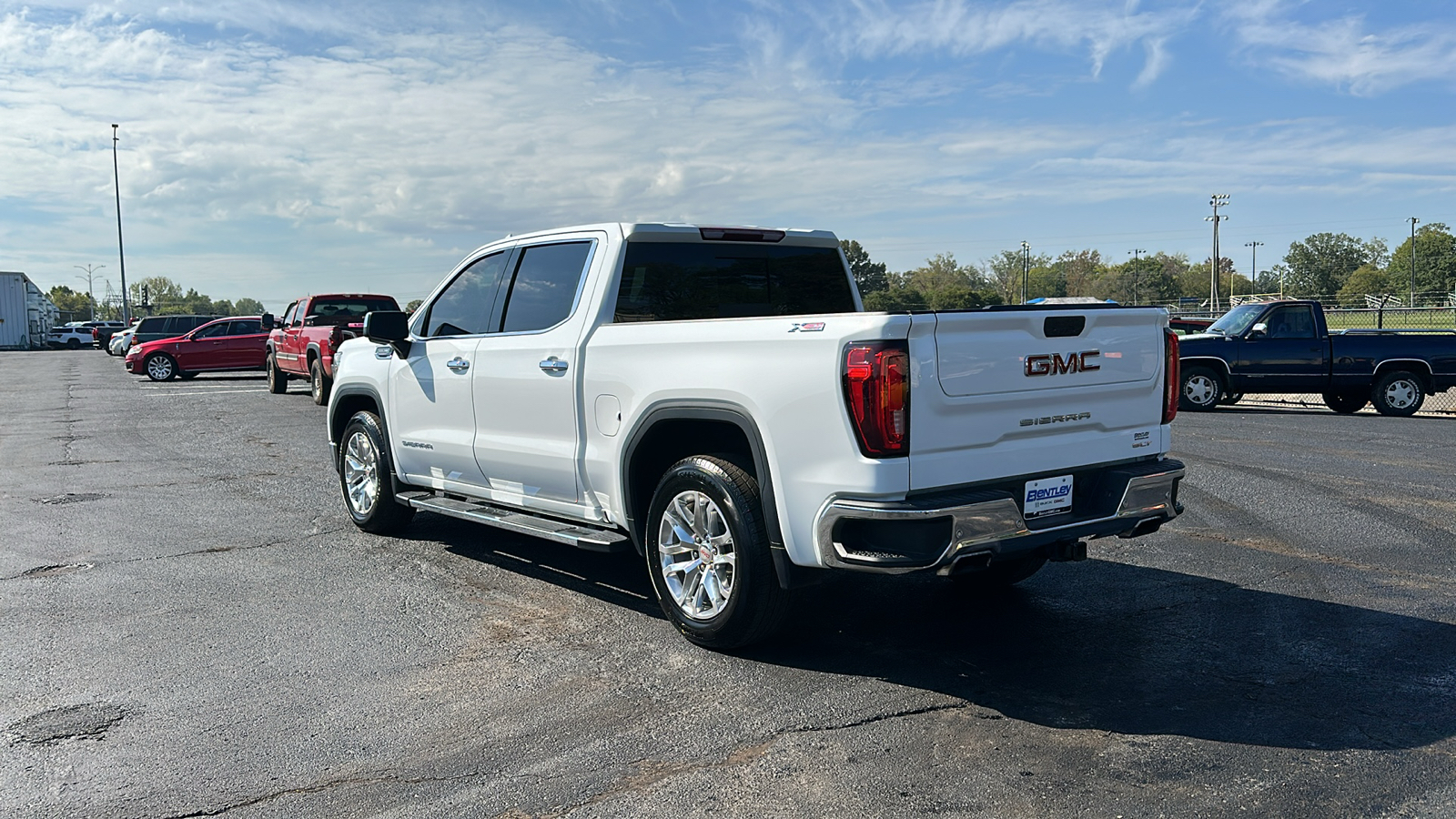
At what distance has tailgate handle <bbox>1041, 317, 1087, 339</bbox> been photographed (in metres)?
4.64

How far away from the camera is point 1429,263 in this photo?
130 metres

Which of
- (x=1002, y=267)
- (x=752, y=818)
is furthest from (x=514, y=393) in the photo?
(x=1002, y=267)

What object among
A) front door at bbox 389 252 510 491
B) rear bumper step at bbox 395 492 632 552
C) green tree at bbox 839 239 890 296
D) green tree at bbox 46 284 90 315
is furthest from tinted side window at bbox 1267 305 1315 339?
green tree at bbox 46 284 90 315

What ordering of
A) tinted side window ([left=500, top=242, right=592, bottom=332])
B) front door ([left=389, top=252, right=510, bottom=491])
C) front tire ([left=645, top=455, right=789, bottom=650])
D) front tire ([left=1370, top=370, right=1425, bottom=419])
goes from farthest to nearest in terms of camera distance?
front tire ([left=1370, top=370, right=1425, bottom=419]), front door ([left=389, top=252, right=510, bottom=491]), tinted side window ([left=500, top=242, right=592, bottom=332]), front tire ([left=645, top=455, right=789, bottom=650])

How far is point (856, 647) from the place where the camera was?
5.08 meters

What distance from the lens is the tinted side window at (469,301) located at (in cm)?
660

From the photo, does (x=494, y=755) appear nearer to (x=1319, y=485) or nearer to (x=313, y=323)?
(x=1319, y=485)

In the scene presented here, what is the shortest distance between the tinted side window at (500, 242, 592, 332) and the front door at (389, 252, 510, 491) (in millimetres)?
259

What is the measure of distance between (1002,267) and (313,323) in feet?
373

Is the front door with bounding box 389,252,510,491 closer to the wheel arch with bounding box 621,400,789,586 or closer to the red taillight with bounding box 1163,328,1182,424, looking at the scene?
the wheel arch with bounding box 621,400,789,586

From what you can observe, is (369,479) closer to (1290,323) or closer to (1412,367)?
(1290,323)

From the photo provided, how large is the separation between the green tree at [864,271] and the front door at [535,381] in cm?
181

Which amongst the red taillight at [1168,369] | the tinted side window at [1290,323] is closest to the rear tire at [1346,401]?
the tinted side window at [1290,323]

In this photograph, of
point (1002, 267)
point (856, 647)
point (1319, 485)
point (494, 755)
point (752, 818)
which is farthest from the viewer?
point (1002, 267)
